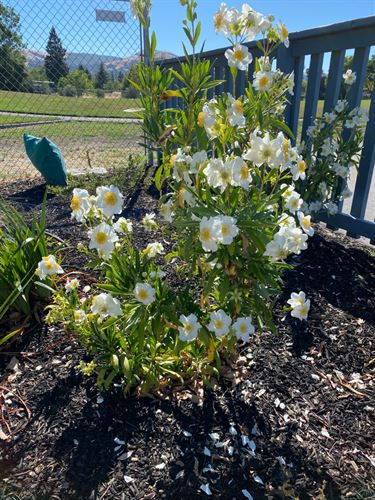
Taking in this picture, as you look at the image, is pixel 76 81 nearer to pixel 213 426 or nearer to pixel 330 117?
pixel 330 117

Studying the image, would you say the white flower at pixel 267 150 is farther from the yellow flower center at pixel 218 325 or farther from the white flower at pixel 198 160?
the yellow flower center at pixel 218 325

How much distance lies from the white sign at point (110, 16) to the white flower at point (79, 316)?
525 centimetres

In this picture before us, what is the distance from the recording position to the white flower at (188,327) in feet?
4.84

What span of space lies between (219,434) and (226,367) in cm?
35

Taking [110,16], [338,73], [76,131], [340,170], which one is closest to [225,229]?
[340,170]

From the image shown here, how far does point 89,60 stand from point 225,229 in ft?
22.3

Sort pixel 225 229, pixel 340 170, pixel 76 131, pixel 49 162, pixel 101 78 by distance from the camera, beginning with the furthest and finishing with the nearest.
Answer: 1. pixel 76 131
2. pixel 101 78
3. pixel 49 162
4. pixel 340 170
5. pixel 225 229

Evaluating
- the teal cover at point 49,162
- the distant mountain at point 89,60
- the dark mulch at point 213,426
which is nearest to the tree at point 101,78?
the distant mountain at point 89,60

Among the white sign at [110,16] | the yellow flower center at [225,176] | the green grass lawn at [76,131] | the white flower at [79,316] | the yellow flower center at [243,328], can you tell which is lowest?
the green grass lawn at [76,131]

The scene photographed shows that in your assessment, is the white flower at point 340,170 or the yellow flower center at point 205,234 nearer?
the yellow flower center at point 205,234

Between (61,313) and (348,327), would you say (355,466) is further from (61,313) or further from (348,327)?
(61,313)

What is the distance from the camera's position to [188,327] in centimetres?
148

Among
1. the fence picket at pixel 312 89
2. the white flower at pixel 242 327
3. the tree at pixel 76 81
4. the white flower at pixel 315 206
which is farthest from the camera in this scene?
the tree at pixel 76 81

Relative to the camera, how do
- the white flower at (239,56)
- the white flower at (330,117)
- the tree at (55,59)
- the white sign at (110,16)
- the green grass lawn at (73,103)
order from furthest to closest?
the green grass lawn at (73,103) < the tree at (55,59) < the white sign at (110,16) < the white flower at (330,117) < the white flower at (239,56)
